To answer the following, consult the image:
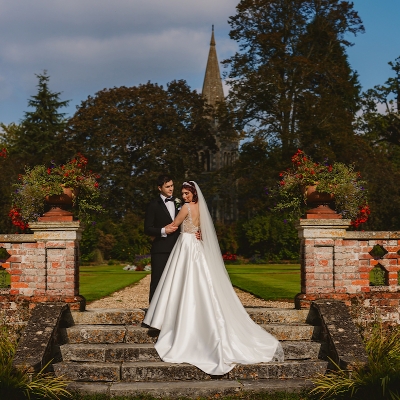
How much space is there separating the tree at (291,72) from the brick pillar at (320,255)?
22024 millimetres

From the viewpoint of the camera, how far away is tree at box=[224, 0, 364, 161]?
30.2 metres

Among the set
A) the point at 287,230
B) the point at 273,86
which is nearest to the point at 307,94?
the point at 273,86

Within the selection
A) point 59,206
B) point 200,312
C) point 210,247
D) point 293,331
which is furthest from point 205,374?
point 59,206

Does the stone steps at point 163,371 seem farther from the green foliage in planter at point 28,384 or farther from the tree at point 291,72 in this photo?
the tree at point 291,72

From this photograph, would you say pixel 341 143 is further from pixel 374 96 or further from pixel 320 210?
pixel 320 210

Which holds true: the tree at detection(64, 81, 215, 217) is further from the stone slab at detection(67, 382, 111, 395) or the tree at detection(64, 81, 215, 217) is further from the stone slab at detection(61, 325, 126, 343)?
the stone slab at detection(67, 382, 111, 395)

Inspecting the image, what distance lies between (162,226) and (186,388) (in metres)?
2.35

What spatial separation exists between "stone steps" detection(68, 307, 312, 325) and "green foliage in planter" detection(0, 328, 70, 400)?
146 cm

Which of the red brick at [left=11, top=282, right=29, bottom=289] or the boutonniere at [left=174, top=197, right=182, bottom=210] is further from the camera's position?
the red brick at [left=11, top=282, right=29, bottom=289]

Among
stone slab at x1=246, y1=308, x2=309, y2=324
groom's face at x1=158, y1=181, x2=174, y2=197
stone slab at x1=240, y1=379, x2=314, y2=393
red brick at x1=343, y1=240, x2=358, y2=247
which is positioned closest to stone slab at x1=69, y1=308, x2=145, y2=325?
stone slab at x1=246, y1=308, x2=309, y2=324

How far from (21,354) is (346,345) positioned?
3443 millimetres

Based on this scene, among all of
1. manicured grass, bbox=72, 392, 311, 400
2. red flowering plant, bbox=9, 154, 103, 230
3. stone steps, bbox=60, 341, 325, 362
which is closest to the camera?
manicured grass, bbox=72, 392, 311, 400

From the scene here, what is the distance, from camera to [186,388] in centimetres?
605

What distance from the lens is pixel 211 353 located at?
6598mm
